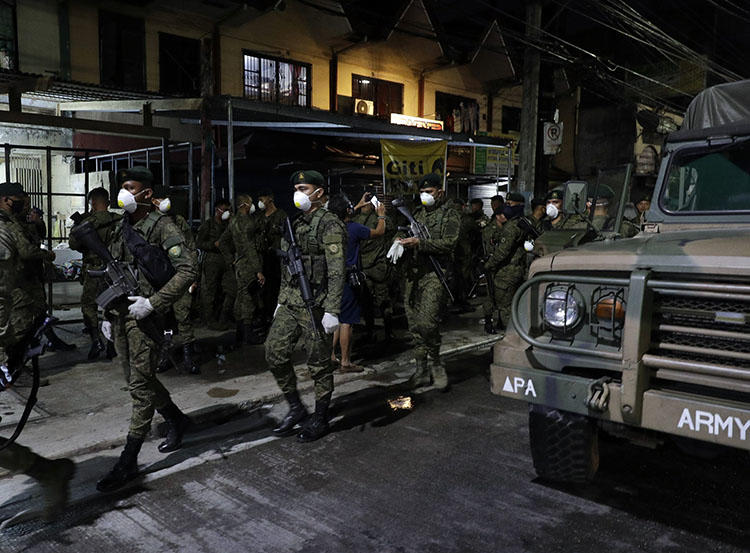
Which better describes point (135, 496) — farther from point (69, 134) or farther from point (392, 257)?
point (69, 134)

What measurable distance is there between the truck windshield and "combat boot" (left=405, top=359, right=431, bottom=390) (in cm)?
283

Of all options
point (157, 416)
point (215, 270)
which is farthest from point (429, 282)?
point (215, 270)

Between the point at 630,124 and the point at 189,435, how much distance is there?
23938 mm

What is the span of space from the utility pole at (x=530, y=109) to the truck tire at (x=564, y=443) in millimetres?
9941

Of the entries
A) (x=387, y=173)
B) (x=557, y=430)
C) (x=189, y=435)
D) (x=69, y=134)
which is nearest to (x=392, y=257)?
(x=189, y=435)

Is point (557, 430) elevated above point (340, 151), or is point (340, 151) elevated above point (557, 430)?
point (340, 151)

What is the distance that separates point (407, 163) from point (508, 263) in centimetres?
448

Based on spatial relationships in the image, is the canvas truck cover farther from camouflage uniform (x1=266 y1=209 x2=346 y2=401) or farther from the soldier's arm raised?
camouflage uniform (x1=266 y1=209 x2=346 y2=401)

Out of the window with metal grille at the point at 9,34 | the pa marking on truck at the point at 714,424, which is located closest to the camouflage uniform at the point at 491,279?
the pa marking on truck at the point at 714,424

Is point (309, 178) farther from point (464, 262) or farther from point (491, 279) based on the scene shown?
point (464, 262)

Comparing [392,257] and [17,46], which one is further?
[17,46]

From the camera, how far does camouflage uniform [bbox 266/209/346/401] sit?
4609 millimetres

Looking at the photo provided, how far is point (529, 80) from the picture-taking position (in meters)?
13.1

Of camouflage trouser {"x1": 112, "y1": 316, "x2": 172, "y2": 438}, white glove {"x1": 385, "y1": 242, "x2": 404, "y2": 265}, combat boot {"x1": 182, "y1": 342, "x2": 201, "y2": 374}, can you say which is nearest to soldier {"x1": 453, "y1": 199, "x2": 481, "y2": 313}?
white glove {"x1": 385, "y1": 242, "x2": 404, "y2": 265}
